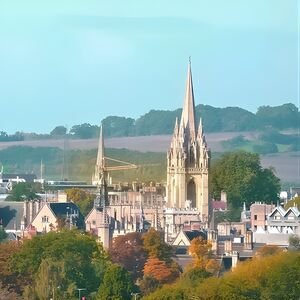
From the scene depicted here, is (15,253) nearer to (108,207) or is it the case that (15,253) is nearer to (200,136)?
(108,207)

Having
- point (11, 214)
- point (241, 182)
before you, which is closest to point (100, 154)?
point (241, 182)

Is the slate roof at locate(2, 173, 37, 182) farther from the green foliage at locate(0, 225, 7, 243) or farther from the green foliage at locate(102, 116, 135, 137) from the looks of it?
the green foliage at locate(0, 225, 7, 243)

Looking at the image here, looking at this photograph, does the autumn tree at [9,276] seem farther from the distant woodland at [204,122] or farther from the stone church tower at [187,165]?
the distant woodland at [204,122]

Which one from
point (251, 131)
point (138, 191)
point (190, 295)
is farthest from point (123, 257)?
point (251, 131)

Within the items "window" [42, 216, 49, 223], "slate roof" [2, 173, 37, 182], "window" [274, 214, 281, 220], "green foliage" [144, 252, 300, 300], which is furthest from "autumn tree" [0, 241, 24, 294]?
"slate roof" [2, 173, 37, 182]

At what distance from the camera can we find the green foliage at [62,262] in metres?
59.8

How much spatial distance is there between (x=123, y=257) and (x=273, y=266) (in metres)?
12.0

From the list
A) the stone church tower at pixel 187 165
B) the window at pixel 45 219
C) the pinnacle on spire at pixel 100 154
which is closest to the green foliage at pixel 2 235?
the window at pixel 45 219

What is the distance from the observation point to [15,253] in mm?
63750

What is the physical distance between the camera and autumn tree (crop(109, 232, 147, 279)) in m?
67.3

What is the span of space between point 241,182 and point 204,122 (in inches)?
484

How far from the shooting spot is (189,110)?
99.4m

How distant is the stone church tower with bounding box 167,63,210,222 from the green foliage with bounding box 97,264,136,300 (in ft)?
115

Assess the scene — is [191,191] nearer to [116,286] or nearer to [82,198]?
[82,198]
